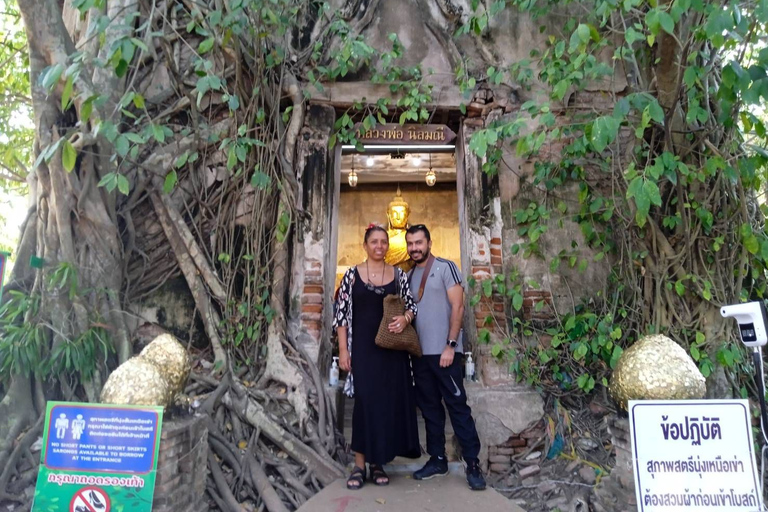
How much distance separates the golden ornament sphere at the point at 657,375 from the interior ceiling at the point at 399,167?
4619 mm

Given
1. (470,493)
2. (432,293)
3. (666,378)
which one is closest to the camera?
(666,378)

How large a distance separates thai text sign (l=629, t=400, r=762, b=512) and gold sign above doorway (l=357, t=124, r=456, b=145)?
105 inches

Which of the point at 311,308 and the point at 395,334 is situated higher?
the point at 311,308

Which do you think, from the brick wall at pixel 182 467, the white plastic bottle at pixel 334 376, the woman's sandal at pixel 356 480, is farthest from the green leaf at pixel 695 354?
the brick wall at pixel 182 467

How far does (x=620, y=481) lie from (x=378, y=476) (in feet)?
4.27

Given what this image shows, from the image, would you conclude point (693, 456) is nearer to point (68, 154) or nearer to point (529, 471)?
point (529, 471)

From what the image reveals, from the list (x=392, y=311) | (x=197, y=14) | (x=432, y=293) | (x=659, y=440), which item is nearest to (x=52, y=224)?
(x=197, y=14)

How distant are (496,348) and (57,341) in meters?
2.81

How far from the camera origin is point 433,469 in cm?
294

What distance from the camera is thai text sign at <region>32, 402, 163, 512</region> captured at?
6.15 ft

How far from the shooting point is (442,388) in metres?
2.88

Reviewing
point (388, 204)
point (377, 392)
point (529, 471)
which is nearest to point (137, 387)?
point (377, 392)

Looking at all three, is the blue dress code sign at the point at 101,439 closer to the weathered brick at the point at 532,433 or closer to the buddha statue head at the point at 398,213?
the weathered brick at the point at 532,433

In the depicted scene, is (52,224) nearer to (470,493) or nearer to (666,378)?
(470,493)
